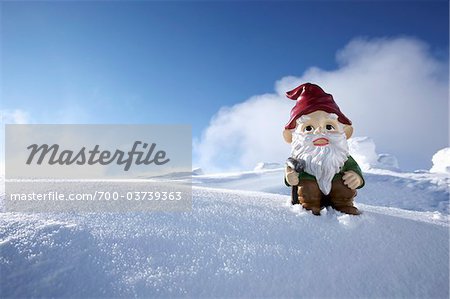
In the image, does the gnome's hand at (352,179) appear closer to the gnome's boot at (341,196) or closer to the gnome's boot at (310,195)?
the gnome's boot at (341,196)

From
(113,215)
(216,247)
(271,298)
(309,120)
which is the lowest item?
(271,298)

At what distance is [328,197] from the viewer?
1.93m

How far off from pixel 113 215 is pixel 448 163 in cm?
1203

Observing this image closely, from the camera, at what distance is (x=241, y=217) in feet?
5.34

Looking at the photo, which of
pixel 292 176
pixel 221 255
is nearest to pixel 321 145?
pixel 292 176

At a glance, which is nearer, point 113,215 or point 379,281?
point 379,281

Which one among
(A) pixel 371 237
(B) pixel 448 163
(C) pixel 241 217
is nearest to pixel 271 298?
(C) pixel 241 217

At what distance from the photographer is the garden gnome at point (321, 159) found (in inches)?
74.4

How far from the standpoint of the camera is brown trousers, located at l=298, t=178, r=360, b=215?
185cm

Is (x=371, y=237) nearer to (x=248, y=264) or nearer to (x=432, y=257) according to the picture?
(x=432, y=257)

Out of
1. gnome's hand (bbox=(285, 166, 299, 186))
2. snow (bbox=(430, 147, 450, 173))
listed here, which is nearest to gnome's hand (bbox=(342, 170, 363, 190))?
gnome's hand (bbox=(285, 166, 299, 186))

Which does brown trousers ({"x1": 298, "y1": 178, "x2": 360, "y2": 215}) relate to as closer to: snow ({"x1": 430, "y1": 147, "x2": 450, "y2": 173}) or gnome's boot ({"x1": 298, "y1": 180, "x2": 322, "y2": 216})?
gnome's boot ({"x1": 298, "y1": 180, "x2": 322, "y2": 216})

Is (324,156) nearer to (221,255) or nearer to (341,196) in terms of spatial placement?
(341,196)

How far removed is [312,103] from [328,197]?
61 cm
